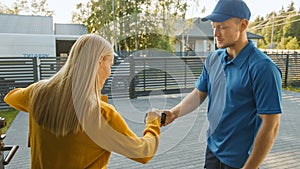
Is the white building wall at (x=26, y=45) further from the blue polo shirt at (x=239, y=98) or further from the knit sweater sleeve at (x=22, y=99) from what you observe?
the blue polo shirt at (x=239, y=98)

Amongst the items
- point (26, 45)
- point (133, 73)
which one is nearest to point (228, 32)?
point (133, 73)

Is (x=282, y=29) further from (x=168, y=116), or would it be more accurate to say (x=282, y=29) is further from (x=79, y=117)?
(x=79, y=117)

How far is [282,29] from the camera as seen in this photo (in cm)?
3609

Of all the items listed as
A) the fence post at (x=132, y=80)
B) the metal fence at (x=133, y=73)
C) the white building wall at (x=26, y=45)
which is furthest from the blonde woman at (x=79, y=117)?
the white building wall at (x=26, y=45)

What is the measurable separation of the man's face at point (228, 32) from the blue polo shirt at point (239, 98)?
0.25 feet

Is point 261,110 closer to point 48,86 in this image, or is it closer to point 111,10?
point 48,86

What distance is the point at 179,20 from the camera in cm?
1329

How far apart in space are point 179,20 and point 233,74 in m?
12.6

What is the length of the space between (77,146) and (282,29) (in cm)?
4112

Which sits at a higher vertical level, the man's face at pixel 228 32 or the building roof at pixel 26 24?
the building roof at pixel 26 24

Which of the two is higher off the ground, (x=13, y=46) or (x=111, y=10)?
(x=111, y=10)

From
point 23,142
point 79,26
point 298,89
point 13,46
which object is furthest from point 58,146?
point 79,26

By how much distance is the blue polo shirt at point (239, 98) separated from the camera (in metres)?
1.04

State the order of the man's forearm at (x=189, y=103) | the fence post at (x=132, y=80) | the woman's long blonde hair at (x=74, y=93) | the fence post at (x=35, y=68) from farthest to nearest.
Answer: the fence post at (x=132, y=80)
the fence post at (x=35, y=68)
the man's forearm at (x=189, y=103)
the woman's long blonde hair at (x=74, y=93)
